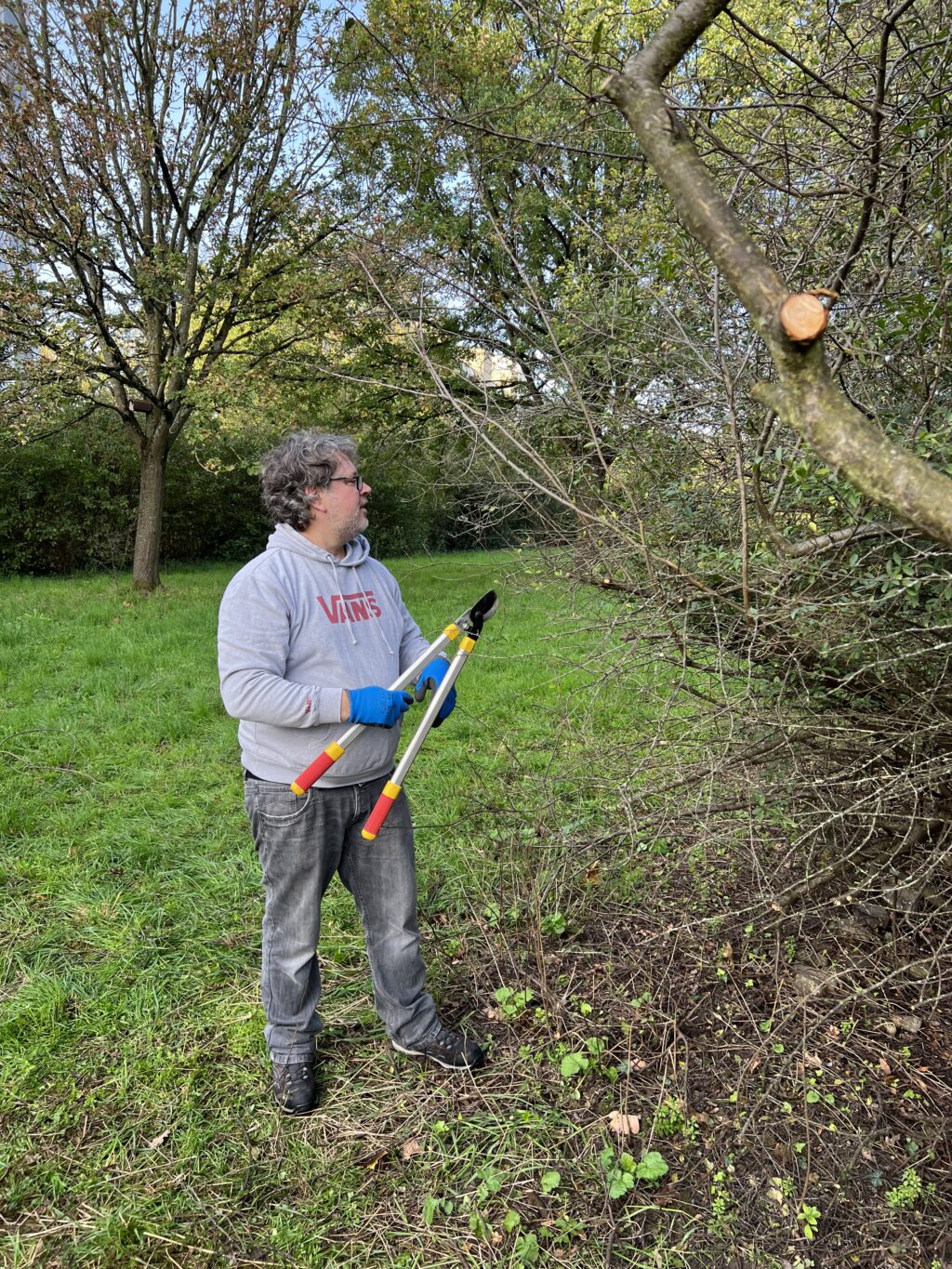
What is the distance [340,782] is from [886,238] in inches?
86.1

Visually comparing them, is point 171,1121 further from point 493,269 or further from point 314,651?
point 493,269

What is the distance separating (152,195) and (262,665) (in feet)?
34.9

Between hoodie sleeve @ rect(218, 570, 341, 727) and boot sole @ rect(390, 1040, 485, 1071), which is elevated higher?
hoodie sleeve @ rect(218, 570, 341, 727)

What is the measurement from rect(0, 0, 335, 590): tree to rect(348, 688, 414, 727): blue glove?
8.54m

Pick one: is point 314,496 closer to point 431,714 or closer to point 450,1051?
point 431,714

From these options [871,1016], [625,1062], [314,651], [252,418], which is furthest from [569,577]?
[252,418]

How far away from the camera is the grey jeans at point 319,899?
2381 mm

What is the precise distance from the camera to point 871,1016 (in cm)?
262

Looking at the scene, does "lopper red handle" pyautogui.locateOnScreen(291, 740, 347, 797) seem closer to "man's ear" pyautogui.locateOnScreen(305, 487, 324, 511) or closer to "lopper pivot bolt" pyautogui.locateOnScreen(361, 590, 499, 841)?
"lopper pivot bolt" pyautogui.locateOnScreen(361, 590, 499, 841)

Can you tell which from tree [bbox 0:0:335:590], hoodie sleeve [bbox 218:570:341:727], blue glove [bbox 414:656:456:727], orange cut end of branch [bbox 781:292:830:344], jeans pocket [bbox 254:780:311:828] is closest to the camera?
orange cut end of branch [bbox 781:292:830:344]

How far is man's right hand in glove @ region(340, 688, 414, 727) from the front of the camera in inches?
89.8

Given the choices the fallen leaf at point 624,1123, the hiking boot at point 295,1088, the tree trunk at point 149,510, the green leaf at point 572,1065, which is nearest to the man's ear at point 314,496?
the hiking boot at point 295,1088

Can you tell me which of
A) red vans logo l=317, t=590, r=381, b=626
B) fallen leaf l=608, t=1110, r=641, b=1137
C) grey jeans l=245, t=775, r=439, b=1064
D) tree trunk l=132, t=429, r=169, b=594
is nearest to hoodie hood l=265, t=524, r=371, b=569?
red vans logo l=317, t=590, r=381, b=626

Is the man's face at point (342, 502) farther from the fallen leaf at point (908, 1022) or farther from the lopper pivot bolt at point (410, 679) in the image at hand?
the fallen leaf at point (908, 1022)
